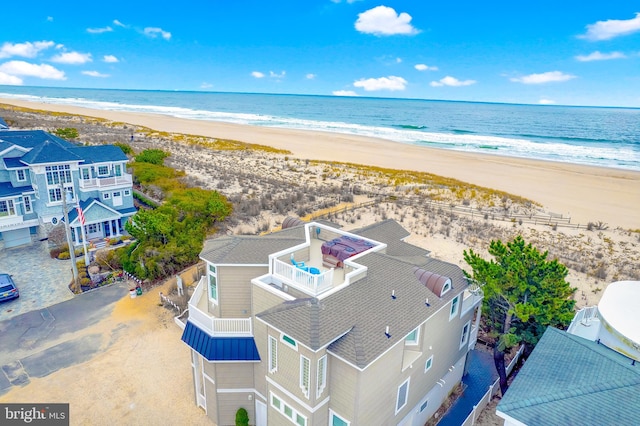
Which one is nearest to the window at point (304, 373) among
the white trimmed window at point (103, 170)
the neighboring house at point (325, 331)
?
the neighboring house at point (325, 331)

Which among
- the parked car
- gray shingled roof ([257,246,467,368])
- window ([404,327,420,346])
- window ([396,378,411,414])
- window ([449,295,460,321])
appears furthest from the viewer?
the parked car

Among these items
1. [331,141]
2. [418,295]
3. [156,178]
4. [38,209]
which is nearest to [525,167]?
[331,141]

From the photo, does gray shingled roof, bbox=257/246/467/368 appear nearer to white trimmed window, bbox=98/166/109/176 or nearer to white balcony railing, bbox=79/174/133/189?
white balcony railing, bbox=79/174/133/189

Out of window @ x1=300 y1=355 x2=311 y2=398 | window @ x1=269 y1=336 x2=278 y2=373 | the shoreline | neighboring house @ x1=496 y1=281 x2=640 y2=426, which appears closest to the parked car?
window @ x1=269 y1=336 x2=278 y2=373

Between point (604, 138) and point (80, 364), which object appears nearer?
point (80, 364)

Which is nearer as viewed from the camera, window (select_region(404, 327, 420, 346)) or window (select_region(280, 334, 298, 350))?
window (select_region(280, 334, 298, 350))

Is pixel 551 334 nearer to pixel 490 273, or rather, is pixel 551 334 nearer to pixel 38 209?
pixel 490 273

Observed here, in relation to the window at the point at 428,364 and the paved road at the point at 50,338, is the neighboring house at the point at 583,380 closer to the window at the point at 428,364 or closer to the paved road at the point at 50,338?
the window at the point at 428,364
